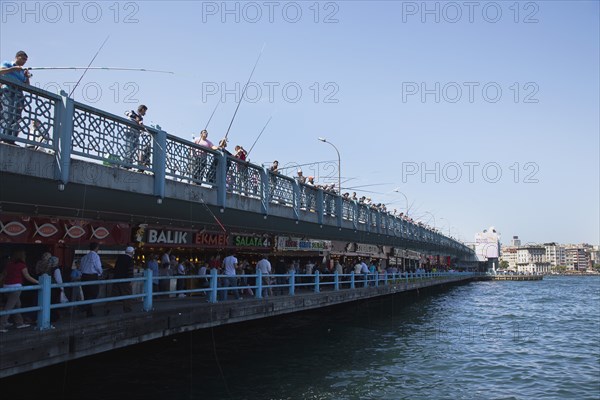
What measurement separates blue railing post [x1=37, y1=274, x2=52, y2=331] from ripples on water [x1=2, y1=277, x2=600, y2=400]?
2.86 meters

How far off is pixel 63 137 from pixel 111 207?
3.78 metres

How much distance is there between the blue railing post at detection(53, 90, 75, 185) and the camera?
900cm

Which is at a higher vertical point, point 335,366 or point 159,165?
point 159,165

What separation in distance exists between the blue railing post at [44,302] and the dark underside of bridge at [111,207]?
186 cm

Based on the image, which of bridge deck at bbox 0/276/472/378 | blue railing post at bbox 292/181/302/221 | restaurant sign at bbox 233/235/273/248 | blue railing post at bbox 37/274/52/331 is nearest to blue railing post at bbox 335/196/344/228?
restaurant sign at bbox 233/235/273/248

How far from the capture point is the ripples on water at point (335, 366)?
11.4 meters

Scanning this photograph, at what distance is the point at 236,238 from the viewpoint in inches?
825

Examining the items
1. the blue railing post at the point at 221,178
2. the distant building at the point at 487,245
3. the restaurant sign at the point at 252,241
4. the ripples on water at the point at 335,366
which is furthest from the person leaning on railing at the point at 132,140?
the distant building at the point at 487,245

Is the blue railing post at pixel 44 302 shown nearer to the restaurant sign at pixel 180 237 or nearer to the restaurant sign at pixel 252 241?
the restaurant sign at pixel 180 237

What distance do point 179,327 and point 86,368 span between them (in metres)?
2.46

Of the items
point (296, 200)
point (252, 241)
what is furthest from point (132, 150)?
point (252, 241)

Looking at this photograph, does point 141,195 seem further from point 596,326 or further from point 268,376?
point 596,326

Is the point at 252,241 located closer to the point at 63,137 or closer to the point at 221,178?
the point at 221,178

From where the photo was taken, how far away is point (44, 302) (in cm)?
821
